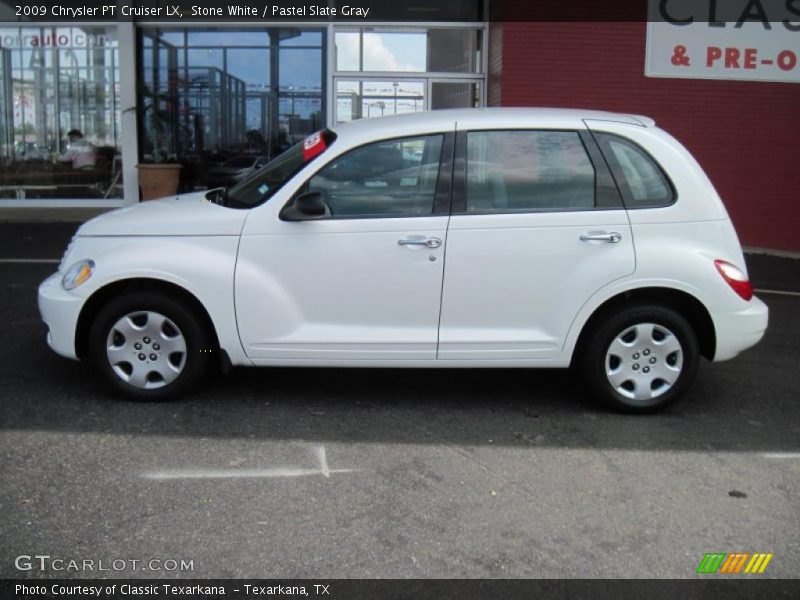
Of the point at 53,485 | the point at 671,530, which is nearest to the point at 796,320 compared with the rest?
the point at 671,530

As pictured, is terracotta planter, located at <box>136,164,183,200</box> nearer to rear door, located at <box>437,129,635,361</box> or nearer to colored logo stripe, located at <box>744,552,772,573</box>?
rear door, located at <box>437,129,635,361</box>

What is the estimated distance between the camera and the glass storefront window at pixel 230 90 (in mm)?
13867

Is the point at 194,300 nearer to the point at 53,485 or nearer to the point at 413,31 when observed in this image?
the point at 53,485

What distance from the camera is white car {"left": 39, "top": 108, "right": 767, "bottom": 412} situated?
4.84 m

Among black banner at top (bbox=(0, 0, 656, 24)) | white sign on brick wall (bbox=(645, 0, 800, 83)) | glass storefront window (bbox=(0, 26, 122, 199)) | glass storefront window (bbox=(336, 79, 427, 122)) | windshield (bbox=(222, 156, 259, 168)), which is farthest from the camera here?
glass storefront window (bbox=(0, 26, 122, 199))

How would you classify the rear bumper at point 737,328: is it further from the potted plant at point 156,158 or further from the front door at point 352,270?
the potted plant at point 156,158

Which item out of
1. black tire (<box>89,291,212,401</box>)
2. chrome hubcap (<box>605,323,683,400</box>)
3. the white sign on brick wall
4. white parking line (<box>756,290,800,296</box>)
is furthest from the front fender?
the white sign on brick wall

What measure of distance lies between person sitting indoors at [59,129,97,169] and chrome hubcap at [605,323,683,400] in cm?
1214

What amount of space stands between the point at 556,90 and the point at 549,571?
9.34 metres

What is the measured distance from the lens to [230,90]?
14.1 metres

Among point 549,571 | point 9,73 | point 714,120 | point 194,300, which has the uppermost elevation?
point 9,73

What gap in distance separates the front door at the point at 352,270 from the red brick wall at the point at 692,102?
7.19m

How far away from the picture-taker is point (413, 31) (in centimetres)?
1355

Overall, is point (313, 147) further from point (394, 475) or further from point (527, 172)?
point (394, 475)
